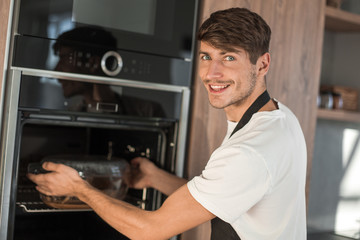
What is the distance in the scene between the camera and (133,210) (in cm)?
131

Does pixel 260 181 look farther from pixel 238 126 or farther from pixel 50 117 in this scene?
pixel 50 117

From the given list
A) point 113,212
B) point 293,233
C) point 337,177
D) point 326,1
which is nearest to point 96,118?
point 113,212

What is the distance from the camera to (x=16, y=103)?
4.40ft

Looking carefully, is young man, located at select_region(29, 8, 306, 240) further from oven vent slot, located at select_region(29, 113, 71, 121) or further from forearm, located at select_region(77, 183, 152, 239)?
oven vent slot, located at select_region(29, 113, 71, 121)

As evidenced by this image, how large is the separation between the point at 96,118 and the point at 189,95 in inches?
13.0

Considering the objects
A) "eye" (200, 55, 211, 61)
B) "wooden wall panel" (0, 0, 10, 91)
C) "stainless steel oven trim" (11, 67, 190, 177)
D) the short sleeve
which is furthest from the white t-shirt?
"wooden wall panel" (0, 0, 10, 91)

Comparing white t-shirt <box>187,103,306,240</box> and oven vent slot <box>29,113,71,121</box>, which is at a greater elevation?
oven vent slot <box>29,113,71,121</box>

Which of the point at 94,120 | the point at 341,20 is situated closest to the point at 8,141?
the point at 94,120

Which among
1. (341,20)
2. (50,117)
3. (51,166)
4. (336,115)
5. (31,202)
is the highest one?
(341,20)

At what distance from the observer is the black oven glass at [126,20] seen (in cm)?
136

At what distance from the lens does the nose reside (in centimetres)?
133

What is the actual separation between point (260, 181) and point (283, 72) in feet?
2.66

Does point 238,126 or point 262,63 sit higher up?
point 262,63

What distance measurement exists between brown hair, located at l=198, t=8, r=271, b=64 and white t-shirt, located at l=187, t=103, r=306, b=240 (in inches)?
7.2
